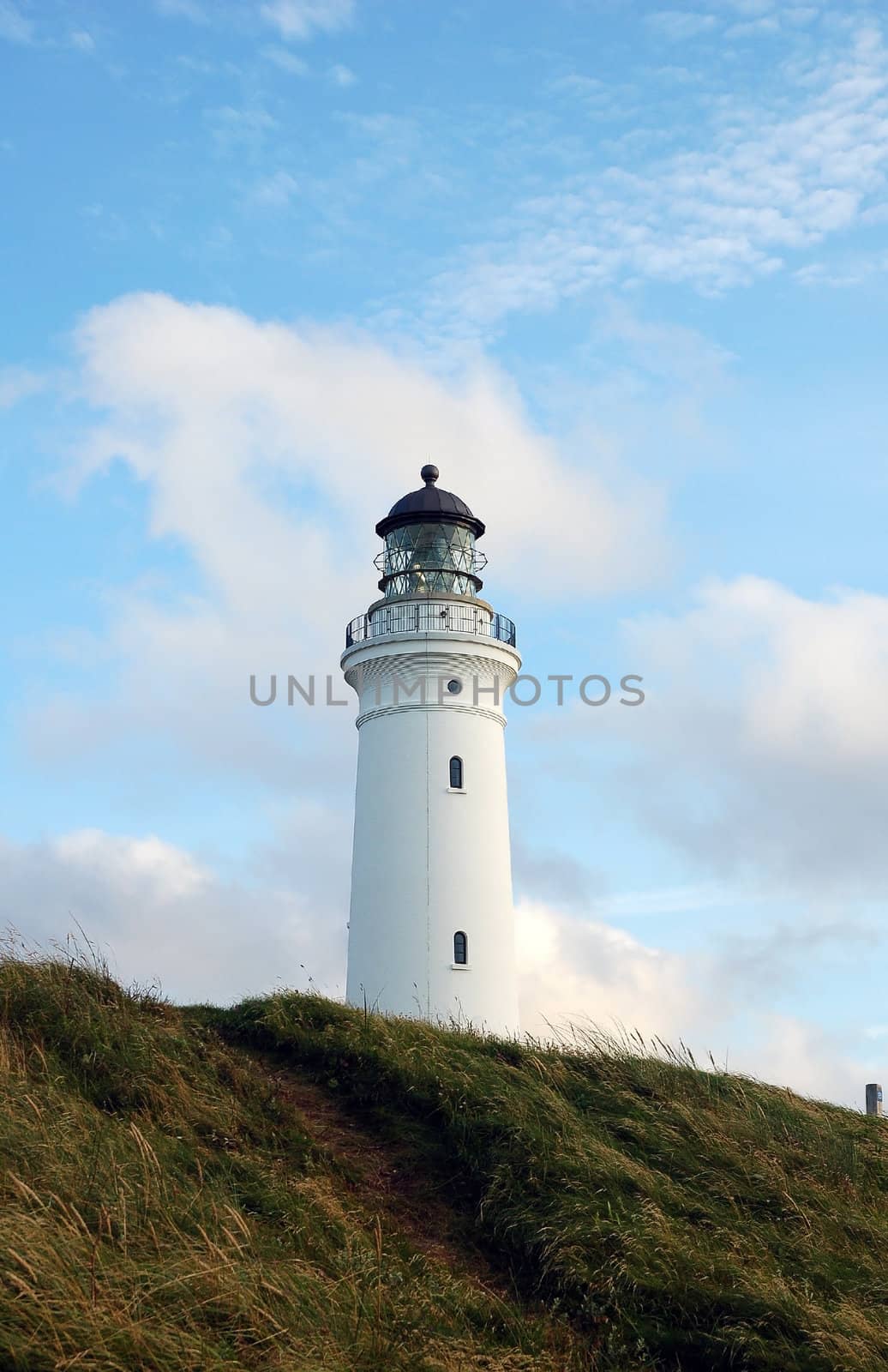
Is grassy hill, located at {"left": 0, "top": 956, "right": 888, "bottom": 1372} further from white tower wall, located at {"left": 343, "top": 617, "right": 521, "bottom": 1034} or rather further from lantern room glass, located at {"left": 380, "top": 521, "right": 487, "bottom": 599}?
lantern room glass, located at {"left": 380, "top": 521, "right": 487, "bottom": 599}

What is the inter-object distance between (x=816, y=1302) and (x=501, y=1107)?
10.5 feet

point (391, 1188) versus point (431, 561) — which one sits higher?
point (431, 561)

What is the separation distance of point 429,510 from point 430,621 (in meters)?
2.23

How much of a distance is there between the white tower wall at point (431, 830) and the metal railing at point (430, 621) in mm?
50

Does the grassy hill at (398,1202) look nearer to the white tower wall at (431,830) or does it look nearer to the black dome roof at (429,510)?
the white tower wall at (431,830)

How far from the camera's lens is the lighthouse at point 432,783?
22.2m

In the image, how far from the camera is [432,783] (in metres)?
23.0

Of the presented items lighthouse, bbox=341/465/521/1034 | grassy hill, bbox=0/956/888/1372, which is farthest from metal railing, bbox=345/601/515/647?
grassy hill, bbox=0/956/888/1372

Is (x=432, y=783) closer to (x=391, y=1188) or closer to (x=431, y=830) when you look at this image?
(x=431, y=830)

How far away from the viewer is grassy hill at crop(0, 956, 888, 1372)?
21.9 feet

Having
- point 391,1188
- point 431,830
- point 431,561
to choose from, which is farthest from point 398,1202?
point 431,561

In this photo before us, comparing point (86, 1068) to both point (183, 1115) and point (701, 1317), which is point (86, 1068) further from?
point (701, 1317)

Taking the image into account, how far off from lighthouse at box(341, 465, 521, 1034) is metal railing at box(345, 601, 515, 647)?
23 millimetres

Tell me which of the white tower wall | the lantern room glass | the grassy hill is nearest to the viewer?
the grassy hill
